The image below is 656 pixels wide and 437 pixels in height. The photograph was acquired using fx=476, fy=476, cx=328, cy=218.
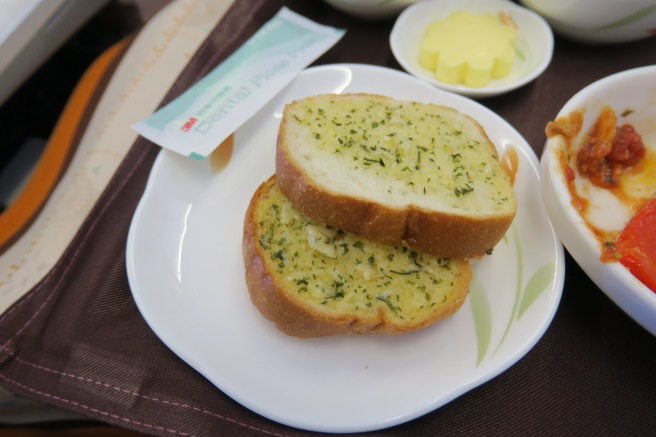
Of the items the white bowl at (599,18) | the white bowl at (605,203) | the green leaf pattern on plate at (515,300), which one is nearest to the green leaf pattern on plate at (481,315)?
the green leaf pattern on plate at (515,300)

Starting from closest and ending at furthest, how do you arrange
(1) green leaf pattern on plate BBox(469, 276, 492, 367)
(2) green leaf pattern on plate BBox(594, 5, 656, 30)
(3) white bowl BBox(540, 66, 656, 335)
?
(3) white bowl BBox(540, 66, 656, 335)
(1) green leaf pattern on plate BBox(469, 276, 492, 367)
(2) green leaf pattern on plate BBox(594, 5, 656, 30)

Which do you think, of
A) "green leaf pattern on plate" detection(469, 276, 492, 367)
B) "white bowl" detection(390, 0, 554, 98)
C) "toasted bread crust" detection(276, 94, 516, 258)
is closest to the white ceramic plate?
"green leaf pattern on plate" detection(469, 276, 492, 367)

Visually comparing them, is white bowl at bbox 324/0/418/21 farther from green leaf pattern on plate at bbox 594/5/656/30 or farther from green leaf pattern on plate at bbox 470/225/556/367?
green leaf pattern on plate at bbox 470/225/556/367

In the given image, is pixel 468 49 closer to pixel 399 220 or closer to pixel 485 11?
pixel 485 11

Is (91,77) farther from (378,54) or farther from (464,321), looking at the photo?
(464,321)

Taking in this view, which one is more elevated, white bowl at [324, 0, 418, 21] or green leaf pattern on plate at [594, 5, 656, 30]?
white bowl at [324, 0, 418, 21]

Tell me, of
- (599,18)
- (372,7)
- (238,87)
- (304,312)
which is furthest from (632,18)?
(304,312)

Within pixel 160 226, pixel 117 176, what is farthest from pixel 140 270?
pixel 117 176
